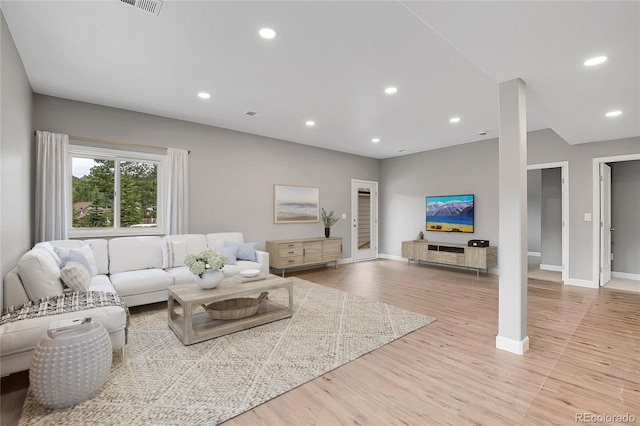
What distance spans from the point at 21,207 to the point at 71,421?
243cm

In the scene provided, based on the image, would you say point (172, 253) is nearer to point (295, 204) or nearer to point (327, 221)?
point (295, 204)

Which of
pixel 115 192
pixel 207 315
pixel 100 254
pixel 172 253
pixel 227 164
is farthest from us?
pixel 227 164

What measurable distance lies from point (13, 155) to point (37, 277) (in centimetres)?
115

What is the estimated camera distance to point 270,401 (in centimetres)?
201

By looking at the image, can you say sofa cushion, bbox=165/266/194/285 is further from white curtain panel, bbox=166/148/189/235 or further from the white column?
the white column

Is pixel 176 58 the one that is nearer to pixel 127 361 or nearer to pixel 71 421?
pixel 127 361

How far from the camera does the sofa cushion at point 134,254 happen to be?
3934 millimetres

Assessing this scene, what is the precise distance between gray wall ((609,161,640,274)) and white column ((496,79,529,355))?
4706 millimetres

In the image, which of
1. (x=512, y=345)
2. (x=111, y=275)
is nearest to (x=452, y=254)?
(x=512, y=345)

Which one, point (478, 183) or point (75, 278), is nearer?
point (75, 278)

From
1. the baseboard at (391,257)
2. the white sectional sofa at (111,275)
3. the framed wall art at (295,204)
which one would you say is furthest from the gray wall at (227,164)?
the baseboard at (391,257)

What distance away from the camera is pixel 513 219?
107 inches

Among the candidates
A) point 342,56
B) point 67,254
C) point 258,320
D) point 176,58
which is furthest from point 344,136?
point 67,254

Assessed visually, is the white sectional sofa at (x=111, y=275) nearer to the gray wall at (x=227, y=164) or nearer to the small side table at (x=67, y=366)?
the small side table at (x=67, y=366)
